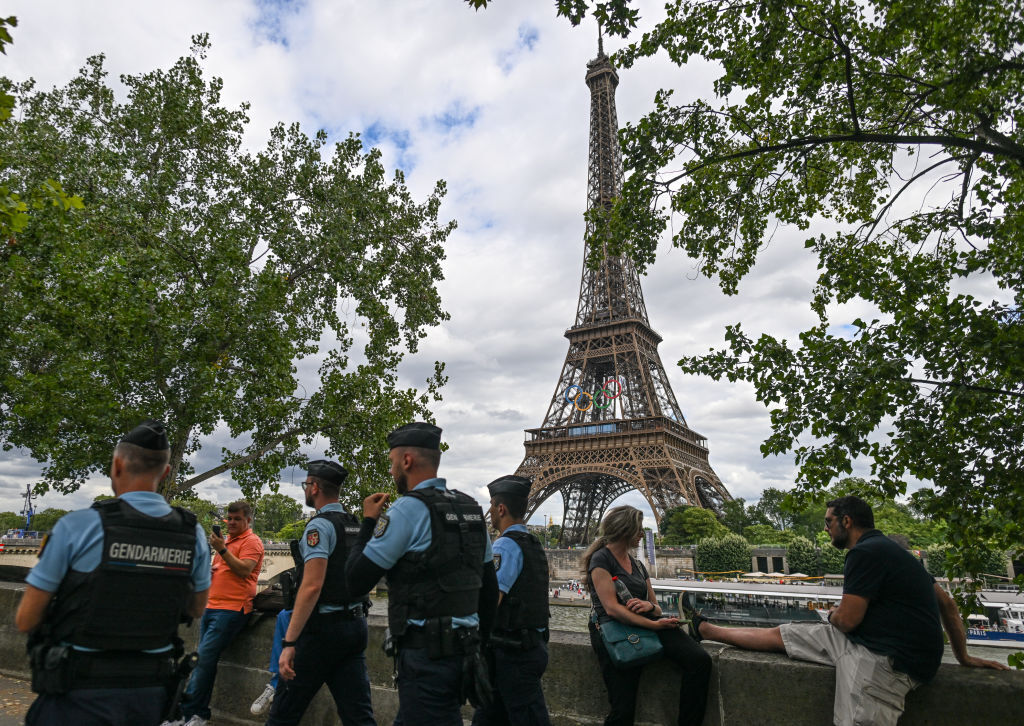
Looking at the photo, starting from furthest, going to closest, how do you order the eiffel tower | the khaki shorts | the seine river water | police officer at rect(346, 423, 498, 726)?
the eiffel tower, the seine river water, the khaki shorts, police officer at rect(346, 423, 498, 726)

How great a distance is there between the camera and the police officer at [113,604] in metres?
2.46

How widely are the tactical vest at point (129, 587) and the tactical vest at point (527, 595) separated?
1745 millimetres

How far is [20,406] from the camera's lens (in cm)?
1084

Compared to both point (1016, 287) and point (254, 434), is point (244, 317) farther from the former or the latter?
point (1016, 287)

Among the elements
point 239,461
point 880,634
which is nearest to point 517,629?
point 880,634

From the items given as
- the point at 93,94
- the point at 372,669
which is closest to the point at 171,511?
the point at 372,669

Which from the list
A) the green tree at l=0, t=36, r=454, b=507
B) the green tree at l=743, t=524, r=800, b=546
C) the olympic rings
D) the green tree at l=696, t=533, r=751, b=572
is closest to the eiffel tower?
the olympic rings

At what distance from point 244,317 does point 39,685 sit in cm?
1154

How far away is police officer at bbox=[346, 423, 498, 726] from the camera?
116 inches

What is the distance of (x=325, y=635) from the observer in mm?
3764

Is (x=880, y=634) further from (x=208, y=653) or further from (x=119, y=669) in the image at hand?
(x=208, y=653)

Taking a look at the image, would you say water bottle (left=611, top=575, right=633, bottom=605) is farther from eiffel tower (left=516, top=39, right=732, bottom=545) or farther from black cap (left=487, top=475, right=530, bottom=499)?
eiffel tower (left=516, top=39, right=732, bottom=545)

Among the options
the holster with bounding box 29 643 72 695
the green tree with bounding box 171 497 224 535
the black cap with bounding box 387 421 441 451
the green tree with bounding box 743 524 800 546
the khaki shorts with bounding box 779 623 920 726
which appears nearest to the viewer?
the holster with bounding box 29 643 72 695

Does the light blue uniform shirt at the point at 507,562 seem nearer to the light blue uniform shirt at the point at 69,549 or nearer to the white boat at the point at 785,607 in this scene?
the light blue uniform shirt at the point at 69,549
